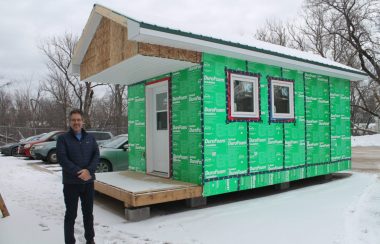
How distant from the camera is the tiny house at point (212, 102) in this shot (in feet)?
22.5

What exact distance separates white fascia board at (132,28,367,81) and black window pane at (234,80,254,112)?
0.57m

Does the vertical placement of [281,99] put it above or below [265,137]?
above

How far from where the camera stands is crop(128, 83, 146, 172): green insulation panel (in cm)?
904

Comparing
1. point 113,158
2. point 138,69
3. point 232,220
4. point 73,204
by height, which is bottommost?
point 232,220

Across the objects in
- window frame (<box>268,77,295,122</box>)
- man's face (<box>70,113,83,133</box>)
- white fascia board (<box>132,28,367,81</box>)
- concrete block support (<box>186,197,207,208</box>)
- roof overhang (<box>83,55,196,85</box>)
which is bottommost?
concrete block support (<box>186,197,207,208</box>)

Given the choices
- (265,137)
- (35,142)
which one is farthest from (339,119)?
(35,142)

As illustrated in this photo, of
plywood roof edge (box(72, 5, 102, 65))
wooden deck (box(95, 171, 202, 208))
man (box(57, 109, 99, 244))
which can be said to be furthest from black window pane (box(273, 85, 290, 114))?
man (box(57, 109, 99, 244))

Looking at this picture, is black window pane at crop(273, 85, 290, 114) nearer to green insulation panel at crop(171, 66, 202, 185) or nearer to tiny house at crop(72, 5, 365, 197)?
tiny house at crop(72, 5, 365, 197)

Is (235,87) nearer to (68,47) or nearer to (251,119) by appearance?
(251,119)

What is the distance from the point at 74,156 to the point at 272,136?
5.21m

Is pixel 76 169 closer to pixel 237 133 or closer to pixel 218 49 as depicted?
pixel 218 49

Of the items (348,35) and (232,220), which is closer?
(232,220)

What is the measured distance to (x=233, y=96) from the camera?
754 cm

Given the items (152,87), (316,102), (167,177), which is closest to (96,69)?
(152,87)
